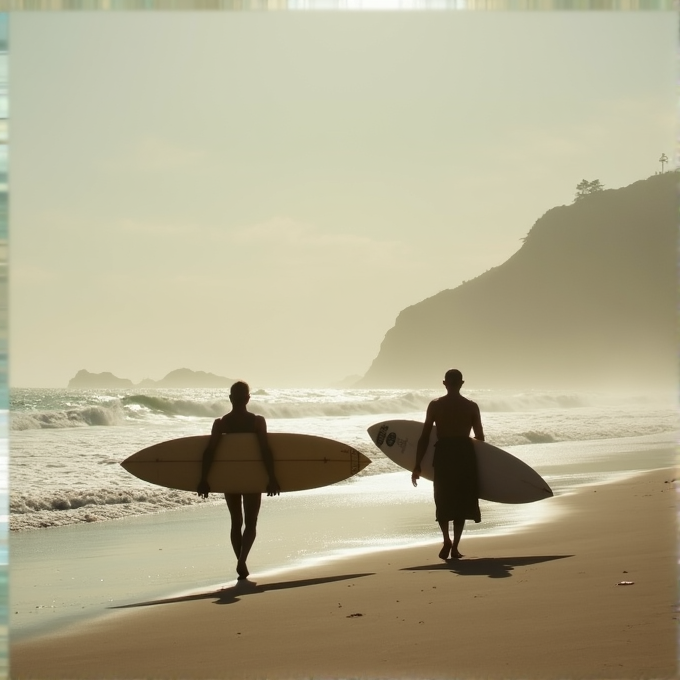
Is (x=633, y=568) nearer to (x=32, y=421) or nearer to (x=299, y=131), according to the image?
(x=299, y=131)

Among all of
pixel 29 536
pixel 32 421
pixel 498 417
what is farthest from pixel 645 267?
pixel 29 536

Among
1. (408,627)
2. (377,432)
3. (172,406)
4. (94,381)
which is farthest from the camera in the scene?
(94,381)

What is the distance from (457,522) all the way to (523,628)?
1.76 meters

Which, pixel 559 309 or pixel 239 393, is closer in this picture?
pixel 239 393

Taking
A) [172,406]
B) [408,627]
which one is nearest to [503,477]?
[408,627]

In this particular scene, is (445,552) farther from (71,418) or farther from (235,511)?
(71,418)

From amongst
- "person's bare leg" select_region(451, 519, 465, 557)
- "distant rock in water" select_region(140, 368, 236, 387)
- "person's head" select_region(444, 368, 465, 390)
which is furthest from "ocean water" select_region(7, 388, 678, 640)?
"distant rock in water" select_region(140, 368, 236, 387)

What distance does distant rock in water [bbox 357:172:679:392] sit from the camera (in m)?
53.9

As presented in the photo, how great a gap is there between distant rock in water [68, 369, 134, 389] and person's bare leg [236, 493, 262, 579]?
35237mm

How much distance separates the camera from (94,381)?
40000mm

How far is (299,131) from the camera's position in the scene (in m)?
15.7

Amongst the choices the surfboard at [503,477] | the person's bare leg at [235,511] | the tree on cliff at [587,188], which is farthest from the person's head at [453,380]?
the tree on cliff at [587,188]

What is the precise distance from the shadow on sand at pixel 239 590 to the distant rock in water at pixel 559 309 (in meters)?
48.3

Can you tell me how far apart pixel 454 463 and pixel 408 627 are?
1.73 meters
